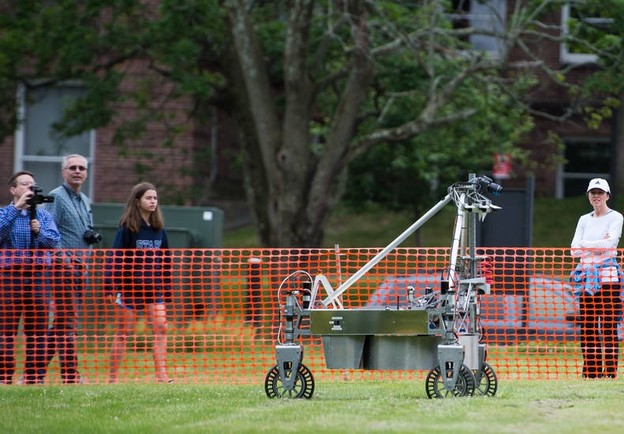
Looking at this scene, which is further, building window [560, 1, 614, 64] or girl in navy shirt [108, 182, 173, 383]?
building window [560, 1, 614, 64]

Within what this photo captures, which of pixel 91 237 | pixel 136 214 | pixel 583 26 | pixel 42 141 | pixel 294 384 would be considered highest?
pixel 583 26

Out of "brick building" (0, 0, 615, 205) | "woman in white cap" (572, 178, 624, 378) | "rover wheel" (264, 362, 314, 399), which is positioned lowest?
"rover wheel" (264, 362, 314, 399)

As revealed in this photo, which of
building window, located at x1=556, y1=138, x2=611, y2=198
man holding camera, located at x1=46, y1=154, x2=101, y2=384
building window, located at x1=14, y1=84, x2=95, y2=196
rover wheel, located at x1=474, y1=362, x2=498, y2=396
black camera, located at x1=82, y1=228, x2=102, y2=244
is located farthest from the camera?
building window, located at x1=556, y1=138, x2=611, y2=198

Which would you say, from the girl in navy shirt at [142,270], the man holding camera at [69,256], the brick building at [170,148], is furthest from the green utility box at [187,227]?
the man holding camera at [69,256]

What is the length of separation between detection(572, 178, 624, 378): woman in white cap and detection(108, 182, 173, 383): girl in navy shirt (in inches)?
141

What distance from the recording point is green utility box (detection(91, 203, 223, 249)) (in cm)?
1845

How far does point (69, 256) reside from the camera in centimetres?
1241

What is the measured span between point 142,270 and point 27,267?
103 cm

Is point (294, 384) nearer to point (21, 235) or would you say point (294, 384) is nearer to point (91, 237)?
point (91, 237)

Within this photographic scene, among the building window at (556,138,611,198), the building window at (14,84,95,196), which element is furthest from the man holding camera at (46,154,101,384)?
the building window at (556,138,611,198)

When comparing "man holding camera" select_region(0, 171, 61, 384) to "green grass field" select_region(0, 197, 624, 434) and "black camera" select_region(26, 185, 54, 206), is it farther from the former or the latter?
"green grass field" select_region(0, 197, 624, 434)

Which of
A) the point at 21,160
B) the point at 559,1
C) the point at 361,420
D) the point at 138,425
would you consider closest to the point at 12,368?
the point at 138,425

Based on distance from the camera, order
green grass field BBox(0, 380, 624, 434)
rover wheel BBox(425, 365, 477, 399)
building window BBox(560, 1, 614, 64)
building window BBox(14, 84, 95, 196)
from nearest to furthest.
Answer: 1. green grass field BBox(0, 380, 624, 434)
2. rover wheel BBox(425, 365, 477, 399)
3. building window BBox(560, 1, 614, 64)
4. building window BBox(14, 84, 95, 196)

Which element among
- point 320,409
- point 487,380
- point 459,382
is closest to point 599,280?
point 487,380
